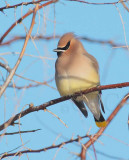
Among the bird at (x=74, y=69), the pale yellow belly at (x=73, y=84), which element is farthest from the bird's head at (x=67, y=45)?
the pale yellow belly at (x=73, y=84)

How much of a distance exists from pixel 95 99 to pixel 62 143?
2356 millimetres

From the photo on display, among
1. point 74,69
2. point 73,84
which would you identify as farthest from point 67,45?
point 73,84

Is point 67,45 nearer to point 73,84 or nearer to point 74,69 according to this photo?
point 74,69

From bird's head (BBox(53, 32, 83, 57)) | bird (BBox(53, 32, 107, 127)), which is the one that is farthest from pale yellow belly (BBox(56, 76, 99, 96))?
bird's head (BBox(53, 32, 83, 57))

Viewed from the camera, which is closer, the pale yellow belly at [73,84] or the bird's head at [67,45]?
the pale yellow belly at [73,84]

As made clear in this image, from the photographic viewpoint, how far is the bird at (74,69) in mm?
3604

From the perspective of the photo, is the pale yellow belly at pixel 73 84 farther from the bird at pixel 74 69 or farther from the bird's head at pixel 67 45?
the bird's head at pixel 67 45

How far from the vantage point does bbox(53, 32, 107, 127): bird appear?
360cm

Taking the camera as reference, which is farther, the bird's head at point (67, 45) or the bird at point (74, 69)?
the bird's head at point (67, 45)

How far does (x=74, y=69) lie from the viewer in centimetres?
373

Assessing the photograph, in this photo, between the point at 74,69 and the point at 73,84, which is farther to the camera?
the point at 74,69

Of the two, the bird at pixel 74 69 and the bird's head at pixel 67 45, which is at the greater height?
the bird's head at pixel 67 45

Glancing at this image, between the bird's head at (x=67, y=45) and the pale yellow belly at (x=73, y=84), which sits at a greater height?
the bird's head at (x=67, y=45)

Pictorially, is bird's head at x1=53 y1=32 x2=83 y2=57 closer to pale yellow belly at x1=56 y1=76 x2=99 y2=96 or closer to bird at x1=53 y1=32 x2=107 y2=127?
bird at x1=53 y1=32 x2=107 y2=127
